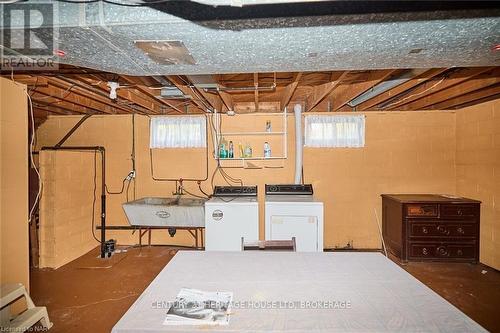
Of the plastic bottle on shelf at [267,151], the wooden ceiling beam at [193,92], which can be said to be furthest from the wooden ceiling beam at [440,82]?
the wooden ceiling beam at [193,92]

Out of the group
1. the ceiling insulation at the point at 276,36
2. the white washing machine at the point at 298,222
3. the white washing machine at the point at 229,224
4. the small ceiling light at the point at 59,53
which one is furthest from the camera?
the white washing machine at the point at 229,224

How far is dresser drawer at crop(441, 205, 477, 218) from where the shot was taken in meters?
3.40

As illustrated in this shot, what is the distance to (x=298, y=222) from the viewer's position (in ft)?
10.7

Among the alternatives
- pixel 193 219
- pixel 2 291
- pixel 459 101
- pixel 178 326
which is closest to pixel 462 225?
pixel 459 101

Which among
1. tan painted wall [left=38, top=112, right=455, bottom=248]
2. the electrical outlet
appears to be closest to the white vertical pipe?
tan painted wall [left=38, top=112, right=455, bottom=248]

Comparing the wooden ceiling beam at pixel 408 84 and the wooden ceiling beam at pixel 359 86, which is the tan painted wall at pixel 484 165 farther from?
the wooden ceiling beam at pixel 359 86

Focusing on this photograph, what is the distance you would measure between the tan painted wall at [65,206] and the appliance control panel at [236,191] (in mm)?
1975

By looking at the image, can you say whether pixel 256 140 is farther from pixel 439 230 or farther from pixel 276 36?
pixel 276 36

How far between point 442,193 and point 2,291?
17.3 ft

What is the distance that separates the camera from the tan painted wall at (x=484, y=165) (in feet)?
10.7

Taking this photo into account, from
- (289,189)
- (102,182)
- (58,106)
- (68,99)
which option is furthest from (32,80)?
(289,189)

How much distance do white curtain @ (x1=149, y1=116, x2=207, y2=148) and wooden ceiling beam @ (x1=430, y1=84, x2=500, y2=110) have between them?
3550 millimetres

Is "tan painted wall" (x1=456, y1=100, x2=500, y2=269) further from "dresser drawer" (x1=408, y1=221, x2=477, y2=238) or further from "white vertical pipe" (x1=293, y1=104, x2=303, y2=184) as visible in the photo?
"white vertical pipe" (x1=293, y1=104, x2=303, y2=184)

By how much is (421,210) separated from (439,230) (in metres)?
0.35
